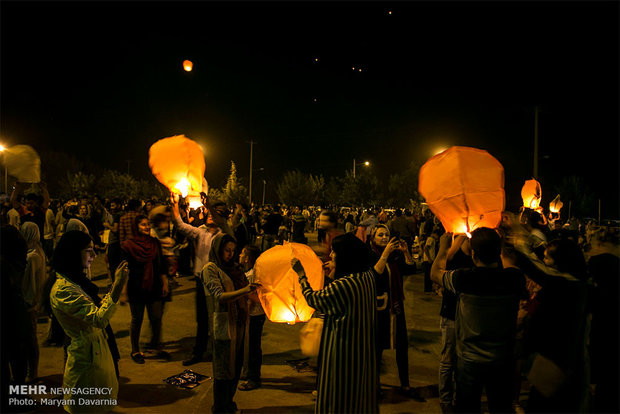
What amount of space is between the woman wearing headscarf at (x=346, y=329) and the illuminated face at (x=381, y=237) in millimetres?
1797

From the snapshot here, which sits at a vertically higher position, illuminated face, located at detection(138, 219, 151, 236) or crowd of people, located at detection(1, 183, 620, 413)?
illuminated face, located at detection(138, 219, 151, 236)

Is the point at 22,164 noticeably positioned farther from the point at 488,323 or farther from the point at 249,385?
the point at 488,323

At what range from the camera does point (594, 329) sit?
10.7 ft

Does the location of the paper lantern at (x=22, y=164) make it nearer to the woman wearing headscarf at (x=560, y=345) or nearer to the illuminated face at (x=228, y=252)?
the illuminated face at (x=228, y=252)

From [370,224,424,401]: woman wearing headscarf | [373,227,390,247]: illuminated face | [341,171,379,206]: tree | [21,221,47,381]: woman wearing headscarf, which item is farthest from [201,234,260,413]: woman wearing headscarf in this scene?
[341,171,379,206]: tree

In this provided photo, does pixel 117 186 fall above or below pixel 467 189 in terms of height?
above

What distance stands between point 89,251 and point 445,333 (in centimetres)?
358

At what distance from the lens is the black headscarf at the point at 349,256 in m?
2.98

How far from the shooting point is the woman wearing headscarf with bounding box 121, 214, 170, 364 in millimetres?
5727

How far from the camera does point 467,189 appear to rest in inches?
123

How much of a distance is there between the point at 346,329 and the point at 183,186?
108 inches

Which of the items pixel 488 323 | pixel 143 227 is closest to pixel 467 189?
pixel 488 323

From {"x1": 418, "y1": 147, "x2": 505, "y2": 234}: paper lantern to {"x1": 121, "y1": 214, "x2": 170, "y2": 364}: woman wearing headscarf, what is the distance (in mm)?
4354

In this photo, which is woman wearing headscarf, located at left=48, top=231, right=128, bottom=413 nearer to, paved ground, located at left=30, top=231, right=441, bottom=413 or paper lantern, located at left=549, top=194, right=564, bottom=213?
paved ground, located at left=30, top=231, right=441, bottom=413
